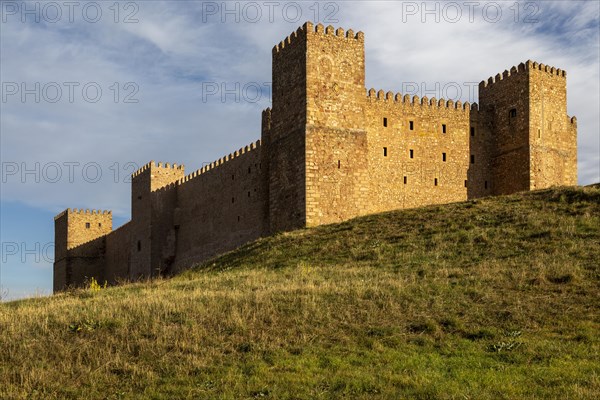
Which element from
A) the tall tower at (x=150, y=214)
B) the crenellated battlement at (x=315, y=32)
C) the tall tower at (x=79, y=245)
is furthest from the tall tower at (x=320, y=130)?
the tall tower at (x=79, y=245)

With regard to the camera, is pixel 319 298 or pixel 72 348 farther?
pixel 319 298

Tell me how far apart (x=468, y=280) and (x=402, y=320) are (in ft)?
10.3

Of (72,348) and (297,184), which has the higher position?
(297,184)

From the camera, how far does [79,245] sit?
54.7 metres

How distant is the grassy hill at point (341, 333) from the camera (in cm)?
1075

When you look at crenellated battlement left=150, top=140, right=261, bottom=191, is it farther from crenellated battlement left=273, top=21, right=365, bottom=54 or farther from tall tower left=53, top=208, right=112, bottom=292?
tall tower left=53, top=208, right=112, bottom=292

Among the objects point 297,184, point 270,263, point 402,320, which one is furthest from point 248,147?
point 402,320

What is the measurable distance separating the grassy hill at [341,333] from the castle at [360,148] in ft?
31.8

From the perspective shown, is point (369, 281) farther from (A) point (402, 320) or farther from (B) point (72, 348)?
(B) point (72, 348)

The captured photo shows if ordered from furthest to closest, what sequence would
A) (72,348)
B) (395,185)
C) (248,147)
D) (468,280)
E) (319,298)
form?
(248,147), (395,185), (468,280), (319,298), (72,348)

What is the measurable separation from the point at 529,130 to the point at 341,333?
2167 centimetres

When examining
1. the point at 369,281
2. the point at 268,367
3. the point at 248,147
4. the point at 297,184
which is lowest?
the point at 268,367

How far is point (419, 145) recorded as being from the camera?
107 feet

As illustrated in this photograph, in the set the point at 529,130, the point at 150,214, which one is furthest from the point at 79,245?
the point at 529,130
